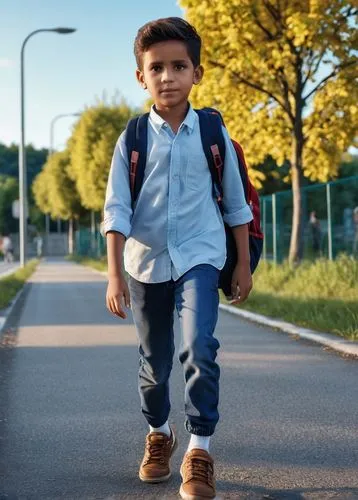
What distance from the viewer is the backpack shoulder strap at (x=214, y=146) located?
11.6 feet

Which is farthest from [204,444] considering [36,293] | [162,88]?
[36,293]

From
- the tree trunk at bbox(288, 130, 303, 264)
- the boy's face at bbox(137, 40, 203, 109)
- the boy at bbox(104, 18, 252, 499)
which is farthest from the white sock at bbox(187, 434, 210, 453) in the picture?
the tree trunk at bbox(288, 130, 303, 264)

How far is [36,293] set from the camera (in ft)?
58.2

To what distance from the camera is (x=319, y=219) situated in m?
18.7

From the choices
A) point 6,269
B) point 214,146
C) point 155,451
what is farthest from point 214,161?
point 6,269

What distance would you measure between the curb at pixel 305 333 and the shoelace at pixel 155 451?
12.5ft

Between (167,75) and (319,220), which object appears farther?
(319,220)

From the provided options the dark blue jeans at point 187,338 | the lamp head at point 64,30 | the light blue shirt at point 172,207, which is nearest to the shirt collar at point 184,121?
the light blue shirt at point 172,207

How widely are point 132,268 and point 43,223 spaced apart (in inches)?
3346

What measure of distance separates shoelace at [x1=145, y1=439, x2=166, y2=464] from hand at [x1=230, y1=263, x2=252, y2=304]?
0.72 meters

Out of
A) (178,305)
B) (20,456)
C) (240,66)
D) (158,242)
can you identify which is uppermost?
(240,66)

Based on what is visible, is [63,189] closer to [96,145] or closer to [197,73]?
[96,145]

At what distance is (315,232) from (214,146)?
1574 cm

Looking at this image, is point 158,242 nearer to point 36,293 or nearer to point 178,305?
point 178,305
